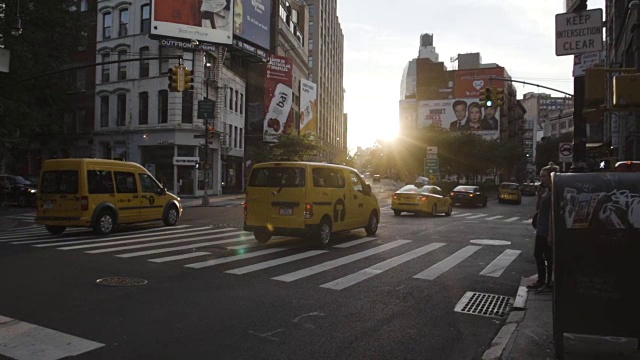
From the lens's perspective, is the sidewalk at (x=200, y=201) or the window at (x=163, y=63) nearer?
the sidewalk at (x=200, y=201)

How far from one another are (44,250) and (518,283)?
9.71 metres

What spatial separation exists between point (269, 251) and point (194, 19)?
33.5 metres

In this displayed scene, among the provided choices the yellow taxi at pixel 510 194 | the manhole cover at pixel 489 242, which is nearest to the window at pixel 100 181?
the manhole cover at pixel 489 242

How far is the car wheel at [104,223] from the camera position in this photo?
13820 mm

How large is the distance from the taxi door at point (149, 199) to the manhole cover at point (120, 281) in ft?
26.5

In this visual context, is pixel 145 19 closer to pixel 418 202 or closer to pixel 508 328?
pixel 418 202

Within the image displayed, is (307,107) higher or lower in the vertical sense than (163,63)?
higher

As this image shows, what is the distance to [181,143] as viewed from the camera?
38719 millimetres

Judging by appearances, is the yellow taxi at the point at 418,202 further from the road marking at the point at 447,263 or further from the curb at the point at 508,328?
the curb at the point at 508,328

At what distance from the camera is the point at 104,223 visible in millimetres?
14055

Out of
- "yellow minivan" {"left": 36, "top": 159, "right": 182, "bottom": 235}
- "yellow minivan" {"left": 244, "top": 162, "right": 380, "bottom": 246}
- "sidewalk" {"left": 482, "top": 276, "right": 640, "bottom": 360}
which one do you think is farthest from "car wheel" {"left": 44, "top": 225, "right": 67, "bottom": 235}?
"sidewalk" {"left": 482, "top": 276, "right": 640, "bottom": 360}

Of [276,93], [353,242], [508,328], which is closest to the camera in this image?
[508,328]

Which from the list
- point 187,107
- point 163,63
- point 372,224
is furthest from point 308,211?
point 163,63

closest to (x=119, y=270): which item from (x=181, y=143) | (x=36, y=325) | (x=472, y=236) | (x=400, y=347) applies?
(x=36, y=325)
